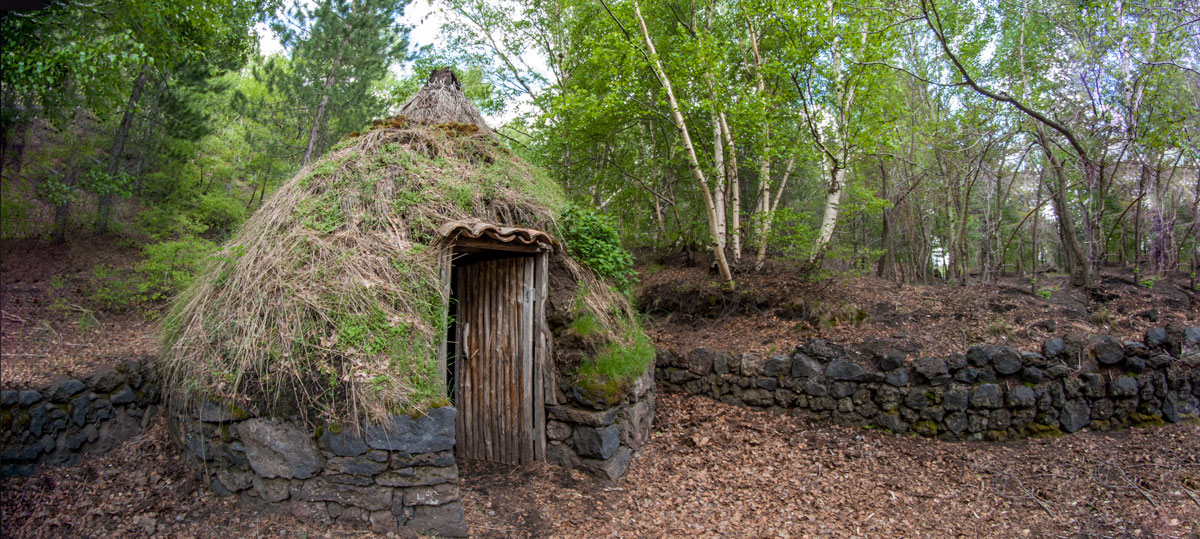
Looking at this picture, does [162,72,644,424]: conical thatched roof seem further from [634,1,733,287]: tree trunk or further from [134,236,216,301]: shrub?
[634,1,733,287]: tree trunk

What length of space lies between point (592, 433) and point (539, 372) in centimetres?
76

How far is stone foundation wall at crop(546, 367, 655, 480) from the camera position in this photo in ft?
16.9

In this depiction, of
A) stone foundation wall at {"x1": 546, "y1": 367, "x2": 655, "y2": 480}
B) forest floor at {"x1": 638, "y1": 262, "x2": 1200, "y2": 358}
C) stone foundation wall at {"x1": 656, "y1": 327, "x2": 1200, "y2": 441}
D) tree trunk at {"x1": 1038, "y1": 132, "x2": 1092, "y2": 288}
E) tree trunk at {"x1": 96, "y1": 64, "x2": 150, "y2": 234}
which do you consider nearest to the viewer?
stone foundation wall at {"x1": 546, "y1": 367, "x2": 655, "y2": 480}

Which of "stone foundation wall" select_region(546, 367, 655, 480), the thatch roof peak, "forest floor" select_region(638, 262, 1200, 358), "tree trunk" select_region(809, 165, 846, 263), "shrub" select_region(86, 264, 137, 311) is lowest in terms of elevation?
"stone foundation wall" select_region(546, 367, 655, 480)

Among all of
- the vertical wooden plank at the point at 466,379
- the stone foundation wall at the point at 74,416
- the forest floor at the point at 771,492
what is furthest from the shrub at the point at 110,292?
the vertical wooden plank at the point at 466,379

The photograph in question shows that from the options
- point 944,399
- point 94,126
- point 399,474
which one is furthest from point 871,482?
point 94,126

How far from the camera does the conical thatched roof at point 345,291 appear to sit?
4.09m

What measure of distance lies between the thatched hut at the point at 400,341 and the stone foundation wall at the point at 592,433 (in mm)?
19

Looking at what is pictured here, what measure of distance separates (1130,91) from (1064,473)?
19.3 feet

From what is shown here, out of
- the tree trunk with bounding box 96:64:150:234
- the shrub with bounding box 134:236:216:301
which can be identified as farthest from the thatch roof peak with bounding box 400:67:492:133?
the tree trunk with bounding box 96:64:150:234

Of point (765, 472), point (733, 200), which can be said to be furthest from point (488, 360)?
point (733, 200)

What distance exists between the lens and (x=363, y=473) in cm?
399

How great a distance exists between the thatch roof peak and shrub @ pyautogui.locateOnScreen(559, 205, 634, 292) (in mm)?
1750

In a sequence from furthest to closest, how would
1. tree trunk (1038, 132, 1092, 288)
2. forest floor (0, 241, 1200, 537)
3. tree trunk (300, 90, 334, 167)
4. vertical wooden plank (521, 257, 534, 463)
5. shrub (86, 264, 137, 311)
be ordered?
tree trunk (300, 90, 334, 167), tree trunk (1038, 132, 1092, 288), shrub (86, 264, 137, 311), vertical wooden plank (521, 257, 534, 463), forest floor (0, 241, 1200, 537)
